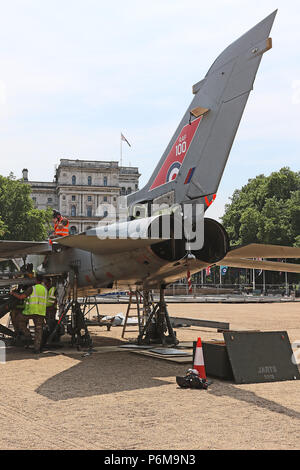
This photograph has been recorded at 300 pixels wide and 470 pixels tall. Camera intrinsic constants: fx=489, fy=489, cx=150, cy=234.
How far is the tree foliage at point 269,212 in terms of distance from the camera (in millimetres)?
59116

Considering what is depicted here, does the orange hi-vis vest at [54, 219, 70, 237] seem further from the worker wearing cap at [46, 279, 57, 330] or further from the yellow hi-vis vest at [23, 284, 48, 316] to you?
the yellow hi-vis vest at [23, 284, 48, 316]

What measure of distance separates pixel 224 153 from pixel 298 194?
54677 mm

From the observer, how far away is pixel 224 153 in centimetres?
903

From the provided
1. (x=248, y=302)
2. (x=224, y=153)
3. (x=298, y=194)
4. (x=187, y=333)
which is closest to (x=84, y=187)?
(x=298, y=194)

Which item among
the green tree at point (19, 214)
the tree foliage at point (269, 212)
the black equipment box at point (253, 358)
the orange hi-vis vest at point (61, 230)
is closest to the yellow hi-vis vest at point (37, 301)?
the orange hi-vis vest at point (61, 230)

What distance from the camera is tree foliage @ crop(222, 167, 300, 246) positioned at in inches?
A: 2327

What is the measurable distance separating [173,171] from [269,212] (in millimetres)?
52021

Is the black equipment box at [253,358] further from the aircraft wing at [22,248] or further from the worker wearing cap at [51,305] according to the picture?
the worker wearing cap at [51,305]

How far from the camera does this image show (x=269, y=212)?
6053 cm

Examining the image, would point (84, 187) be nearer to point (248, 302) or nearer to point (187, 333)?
point (248, 302)

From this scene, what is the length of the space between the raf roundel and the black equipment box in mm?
3742

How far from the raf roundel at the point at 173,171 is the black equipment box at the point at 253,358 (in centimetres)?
374

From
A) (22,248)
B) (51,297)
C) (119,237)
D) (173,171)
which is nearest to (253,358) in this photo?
(119,237)

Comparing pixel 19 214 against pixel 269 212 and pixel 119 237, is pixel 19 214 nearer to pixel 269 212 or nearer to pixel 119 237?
pixel 269 212
